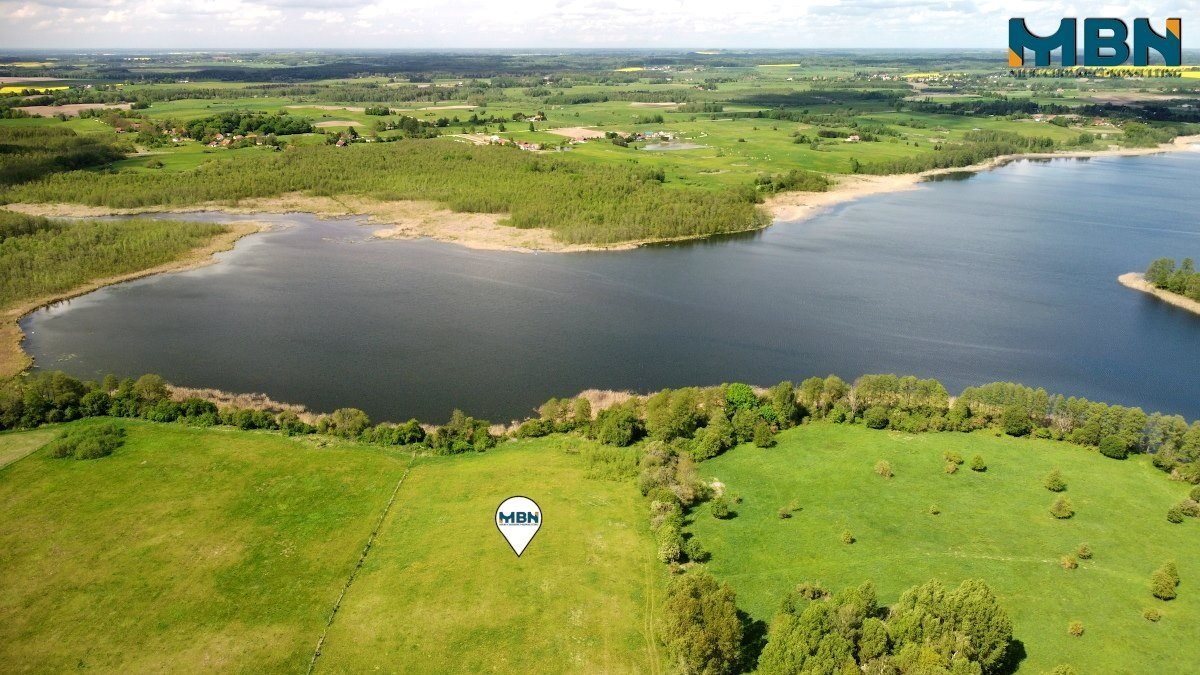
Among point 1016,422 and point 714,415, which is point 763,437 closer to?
point 714,415

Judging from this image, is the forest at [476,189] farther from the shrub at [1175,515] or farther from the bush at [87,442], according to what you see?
the shrub at [1175,515]

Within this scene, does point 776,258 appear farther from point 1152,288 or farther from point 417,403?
point 417,403

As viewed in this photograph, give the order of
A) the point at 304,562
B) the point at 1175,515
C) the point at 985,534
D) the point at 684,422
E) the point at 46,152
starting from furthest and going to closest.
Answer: the point at 46,152
the point at 684,422
the point at 1175,515
the point at 985,534
the point at 304,562

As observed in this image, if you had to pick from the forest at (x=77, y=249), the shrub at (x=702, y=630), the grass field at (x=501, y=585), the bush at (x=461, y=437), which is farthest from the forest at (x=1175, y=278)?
the forest at (x=77, y=249)

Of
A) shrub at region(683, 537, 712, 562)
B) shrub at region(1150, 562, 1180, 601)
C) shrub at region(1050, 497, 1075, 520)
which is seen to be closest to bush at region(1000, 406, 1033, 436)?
shrub at region(1050, 497, 1075, 520)

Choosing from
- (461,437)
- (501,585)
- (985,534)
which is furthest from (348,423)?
(985,534)

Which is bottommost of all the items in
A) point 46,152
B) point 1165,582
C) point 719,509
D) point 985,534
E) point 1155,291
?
point 1165,582
